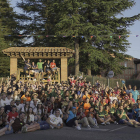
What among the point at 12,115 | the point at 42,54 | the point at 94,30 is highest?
the point at 94,30

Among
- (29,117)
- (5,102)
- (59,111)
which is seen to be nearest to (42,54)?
(5,102)

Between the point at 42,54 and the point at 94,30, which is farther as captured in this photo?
the point at 94,30

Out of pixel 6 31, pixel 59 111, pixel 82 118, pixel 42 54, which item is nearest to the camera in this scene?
pixel 59 111

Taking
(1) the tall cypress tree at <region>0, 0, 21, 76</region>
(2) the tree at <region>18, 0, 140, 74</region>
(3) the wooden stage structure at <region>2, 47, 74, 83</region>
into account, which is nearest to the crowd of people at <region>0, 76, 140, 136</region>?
(3) the wooden stage structure at <region>2, 47, 74, 83</region>

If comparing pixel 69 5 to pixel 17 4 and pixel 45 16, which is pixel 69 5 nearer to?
pixel 45 16

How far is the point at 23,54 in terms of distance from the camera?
21375 mm

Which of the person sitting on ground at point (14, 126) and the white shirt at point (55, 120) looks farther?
the white shirt at point (55, 120)

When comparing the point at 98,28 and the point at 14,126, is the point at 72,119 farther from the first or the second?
the point at 98,28

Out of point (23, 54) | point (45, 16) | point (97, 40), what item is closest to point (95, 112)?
point (23, 54)

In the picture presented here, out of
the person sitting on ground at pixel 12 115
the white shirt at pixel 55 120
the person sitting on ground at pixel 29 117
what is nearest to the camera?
the person sitting on ground at pixel 12 115

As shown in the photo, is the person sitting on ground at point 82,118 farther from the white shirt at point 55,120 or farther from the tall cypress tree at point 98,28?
the tall cypress tree at point 98,28

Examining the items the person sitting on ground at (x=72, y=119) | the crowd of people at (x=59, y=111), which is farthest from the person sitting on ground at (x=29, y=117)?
the person sitting on ground at (x=72, y=119)

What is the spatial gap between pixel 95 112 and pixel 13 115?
3.96 metres

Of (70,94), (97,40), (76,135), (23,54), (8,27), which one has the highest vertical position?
(8,27)
